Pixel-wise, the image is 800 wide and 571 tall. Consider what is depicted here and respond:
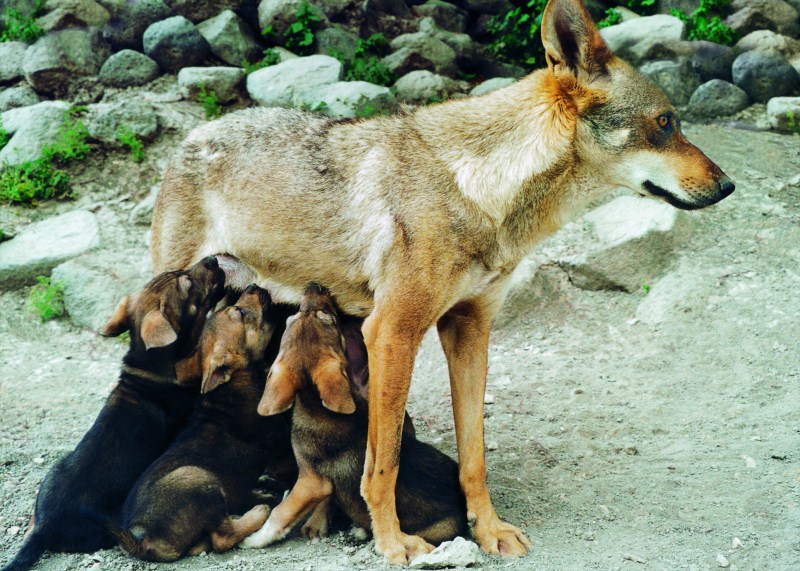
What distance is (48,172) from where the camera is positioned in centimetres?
921

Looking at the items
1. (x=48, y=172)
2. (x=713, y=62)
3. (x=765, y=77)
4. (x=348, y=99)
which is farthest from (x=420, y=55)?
(x=48, y=172)

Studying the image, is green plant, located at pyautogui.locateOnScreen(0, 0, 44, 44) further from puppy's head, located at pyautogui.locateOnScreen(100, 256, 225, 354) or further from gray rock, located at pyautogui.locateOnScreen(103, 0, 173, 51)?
puppy's head, located at pyautogui.locateOnScreen(100, 256, 225, 354)

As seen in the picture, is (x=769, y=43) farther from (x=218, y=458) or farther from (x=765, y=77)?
(x=218, y=458)

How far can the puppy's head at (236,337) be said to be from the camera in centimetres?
509

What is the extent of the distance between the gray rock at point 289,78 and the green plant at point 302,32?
850 mm

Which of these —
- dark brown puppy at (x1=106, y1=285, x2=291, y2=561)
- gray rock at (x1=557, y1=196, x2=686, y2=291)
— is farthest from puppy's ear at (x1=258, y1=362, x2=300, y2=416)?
gray rock at (x1=557, y1=196, x2=686, y2=291)

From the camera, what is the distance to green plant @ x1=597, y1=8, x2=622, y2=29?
1152cm

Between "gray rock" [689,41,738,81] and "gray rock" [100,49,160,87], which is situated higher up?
"gray rock" [100,49,160,87]

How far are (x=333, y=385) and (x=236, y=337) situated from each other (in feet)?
3.05

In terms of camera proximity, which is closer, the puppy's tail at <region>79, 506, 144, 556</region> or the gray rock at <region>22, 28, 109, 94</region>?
the puppy's tail at <region>79, 506, 144, 556</region>

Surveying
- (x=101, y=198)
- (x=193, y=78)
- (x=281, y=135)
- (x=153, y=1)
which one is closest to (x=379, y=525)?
(x=281, y=135)

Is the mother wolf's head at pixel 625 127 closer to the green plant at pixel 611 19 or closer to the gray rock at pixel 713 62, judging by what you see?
the gray rock at pixel 713 62

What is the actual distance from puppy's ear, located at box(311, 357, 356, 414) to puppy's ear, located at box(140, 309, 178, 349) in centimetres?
103

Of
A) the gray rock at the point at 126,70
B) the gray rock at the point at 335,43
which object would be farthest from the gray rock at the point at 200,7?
the gray rock at the point at 335,43
